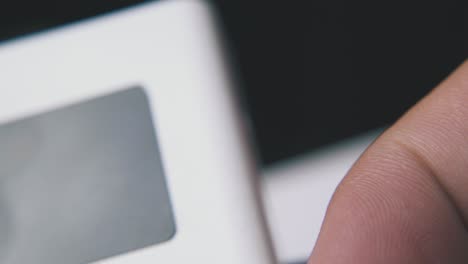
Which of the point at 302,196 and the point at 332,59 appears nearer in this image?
the point at 302,196

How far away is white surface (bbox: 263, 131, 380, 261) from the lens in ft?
1.04

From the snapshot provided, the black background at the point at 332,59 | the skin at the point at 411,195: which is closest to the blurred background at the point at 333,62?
the black background at the point at 332,59

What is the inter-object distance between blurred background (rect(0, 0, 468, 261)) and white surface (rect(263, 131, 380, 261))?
0.06 m

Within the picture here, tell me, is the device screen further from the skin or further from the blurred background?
the blurred background

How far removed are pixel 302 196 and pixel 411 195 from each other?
9cm

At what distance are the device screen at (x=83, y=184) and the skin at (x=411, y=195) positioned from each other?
0.07 meters

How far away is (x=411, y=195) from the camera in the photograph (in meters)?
0.26

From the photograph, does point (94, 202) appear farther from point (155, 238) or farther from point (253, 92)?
point (253, 92)

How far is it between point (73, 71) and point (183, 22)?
0.05 meters

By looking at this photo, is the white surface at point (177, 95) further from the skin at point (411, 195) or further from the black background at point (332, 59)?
the black background at point (332, 59)

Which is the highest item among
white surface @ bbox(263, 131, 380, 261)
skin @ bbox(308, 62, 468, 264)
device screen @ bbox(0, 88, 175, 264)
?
device screen @ bbox(0, 88, 175, 264)

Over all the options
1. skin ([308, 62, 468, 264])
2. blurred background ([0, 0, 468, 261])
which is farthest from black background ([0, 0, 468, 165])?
skin ([308, 62, 468, 264])

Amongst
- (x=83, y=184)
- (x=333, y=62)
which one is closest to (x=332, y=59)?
(x=333, y=62)

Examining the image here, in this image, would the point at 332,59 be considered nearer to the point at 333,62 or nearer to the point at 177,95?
the point at 333,62
